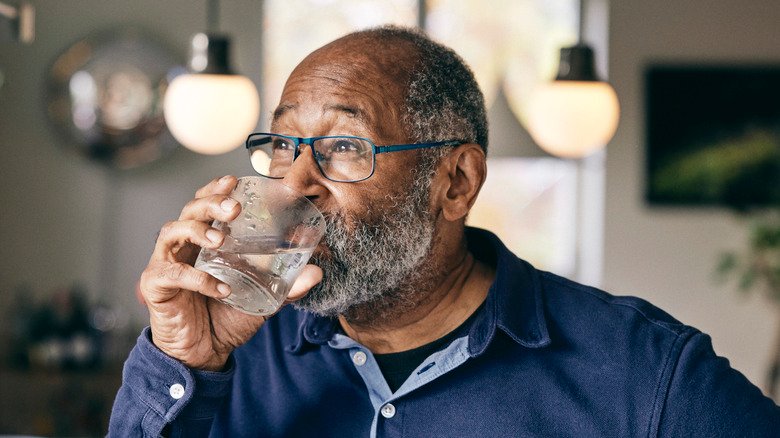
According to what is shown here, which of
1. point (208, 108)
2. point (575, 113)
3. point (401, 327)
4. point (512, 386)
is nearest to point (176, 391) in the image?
point (401, 327)

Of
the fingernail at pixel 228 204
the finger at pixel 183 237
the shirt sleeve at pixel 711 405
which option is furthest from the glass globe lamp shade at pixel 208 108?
the shirt sleeve at pixel 711 405

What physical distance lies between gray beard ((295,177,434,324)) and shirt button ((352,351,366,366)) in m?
0.05

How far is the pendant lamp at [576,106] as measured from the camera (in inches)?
111

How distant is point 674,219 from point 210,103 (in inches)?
119

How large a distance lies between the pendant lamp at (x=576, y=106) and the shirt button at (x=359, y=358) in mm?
1556

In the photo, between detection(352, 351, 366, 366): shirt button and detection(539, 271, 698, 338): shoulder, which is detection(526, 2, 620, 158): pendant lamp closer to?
detection(539, 271, 698, 338): shoulder

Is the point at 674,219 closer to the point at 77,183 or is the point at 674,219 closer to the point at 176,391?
the point at 77,183

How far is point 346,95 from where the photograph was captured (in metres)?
1.44

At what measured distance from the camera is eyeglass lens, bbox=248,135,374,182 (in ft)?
4.57

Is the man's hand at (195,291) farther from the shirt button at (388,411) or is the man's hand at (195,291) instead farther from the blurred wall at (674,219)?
the blurred wall at (674,219)

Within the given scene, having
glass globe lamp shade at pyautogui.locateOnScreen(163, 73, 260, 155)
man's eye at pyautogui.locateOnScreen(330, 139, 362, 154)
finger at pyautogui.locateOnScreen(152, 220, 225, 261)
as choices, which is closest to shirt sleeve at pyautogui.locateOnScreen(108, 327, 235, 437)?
finger at pyautogui.locateOnScreen(152, 220, 225, 261)

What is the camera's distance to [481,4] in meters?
5.09

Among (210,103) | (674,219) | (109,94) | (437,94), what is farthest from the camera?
(674,219)

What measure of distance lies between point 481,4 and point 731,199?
5.45 feet
